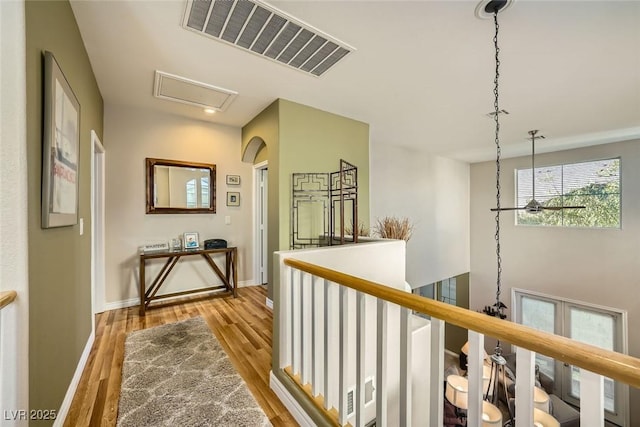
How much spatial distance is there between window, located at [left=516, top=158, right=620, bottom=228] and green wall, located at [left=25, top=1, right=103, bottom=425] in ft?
23.9

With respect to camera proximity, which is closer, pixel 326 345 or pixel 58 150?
pixel 58 150

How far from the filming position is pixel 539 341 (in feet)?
2.13

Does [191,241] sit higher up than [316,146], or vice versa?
[316,146]

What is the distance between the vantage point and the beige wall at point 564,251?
4.31m

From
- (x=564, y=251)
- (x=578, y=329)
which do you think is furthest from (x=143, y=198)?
(x=578, y=329)

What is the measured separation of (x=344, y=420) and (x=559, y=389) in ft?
19.2

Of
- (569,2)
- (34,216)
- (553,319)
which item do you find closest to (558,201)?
(553,319)

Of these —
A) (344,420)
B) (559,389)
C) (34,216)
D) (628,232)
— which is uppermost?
(34,216)

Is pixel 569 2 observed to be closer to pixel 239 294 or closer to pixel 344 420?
pixel 344 420

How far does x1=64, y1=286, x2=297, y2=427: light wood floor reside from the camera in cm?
157

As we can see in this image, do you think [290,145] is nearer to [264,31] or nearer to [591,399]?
[264,31]

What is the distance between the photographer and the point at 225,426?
57.7 inches

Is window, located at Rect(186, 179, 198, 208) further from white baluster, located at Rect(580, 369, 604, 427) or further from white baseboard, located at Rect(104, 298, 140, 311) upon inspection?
white baluster, located at Rect(580, 369, 604, 427)

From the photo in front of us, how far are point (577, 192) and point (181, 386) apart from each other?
7039 millimetres
